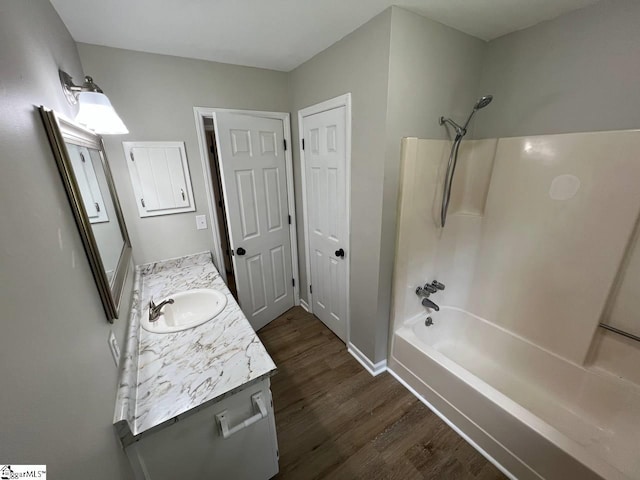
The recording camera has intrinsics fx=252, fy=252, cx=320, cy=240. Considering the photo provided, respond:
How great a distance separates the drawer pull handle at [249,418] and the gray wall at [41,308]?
0.31 meters

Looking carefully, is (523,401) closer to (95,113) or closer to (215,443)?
(215,443)

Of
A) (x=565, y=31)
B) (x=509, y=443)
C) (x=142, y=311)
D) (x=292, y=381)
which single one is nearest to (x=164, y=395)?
(x=142, y=311)

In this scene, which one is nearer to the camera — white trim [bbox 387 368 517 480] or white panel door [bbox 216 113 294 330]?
white trim [bbox 387 368 517 480]

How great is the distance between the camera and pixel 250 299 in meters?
2.37

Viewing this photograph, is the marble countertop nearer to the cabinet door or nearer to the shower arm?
the cabinet door

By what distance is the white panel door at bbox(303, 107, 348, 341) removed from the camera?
1871 millimetres

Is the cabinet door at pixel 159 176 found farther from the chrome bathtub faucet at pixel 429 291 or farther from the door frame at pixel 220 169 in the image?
the chrome bathtub faucet at pixel 429 291

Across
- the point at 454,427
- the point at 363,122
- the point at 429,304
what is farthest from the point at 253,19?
the point at 454,427

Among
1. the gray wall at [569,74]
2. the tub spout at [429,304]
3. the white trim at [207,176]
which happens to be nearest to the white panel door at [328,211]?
the tub spout at [429,304]

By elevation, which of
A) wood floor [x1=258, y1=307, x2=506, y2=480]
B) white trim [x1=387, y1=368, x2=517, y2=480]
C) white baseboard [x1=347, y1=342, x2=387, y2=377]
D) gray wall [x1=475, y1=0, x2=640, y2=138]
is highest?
gray wall [x1=475, y1=0, x2=640, y2=138]

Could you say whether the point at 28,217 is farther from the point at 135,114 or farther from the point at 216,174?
the point at 216,174

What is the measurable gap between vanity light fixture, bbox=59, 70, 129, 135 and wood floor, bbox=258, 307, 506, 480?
1.91 m

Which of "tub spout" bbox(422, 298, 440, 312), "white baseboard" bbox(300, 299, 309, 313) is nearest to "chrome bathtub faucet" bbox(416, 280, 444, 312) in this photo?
"tub spout" bbox(422, 298, 440, 312)

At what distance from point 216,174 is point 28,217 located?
288 cm
